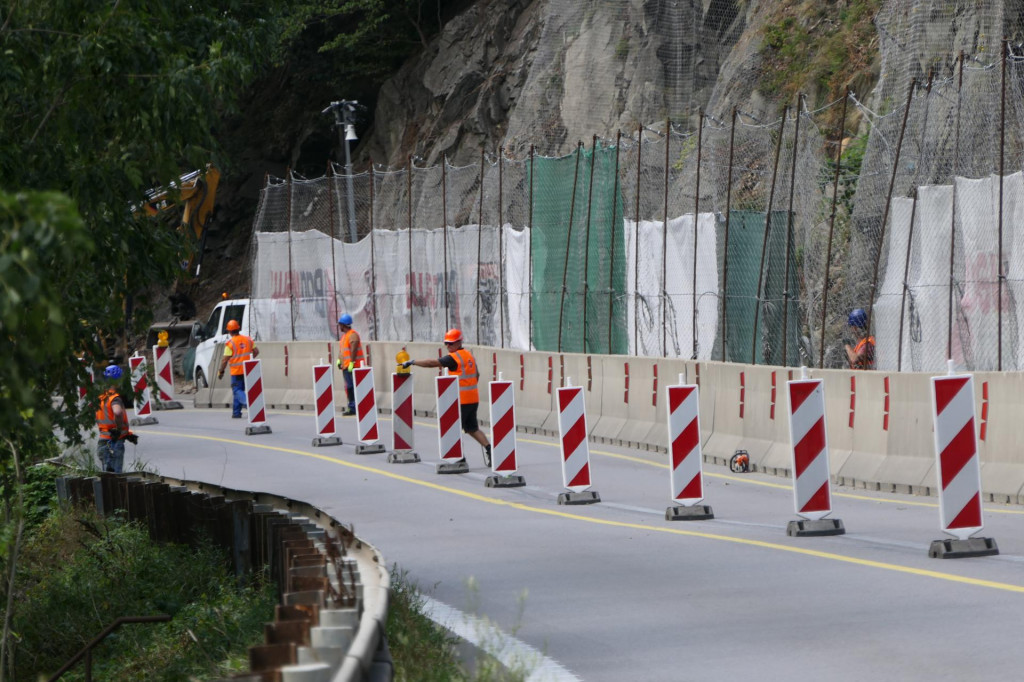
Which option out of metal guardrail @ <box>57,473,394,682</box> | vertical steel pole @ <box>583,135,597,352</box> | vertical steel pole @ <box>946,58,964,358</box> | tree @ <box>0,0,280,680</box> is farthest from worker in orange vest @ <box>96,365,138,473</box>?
vertical steel pole @ <box>583,135,597,352</box>

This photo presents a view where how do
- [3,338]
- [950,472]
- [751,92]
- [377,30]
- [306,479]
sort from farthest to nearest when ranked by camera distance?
[377,30] < [751,92] < [306,479] < [950,472] < [3,338]

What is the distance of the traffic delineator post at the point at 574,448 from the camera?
15773mm

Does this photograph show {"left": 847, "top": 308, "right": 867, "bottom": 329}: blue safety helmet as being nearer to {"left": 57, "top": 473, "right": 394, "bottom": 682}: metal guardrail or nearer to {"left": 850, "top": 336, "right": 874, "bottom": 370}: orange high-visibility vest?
{"left": 850, "top": 336, "right": 874, "bottom": 370}: orange high-visibility vest

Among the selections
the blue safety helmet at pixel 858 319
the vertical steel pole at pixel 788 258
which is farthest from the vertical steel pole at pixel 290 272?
the blue safety helmet at pixel 858 319

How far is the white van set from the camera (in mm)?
34616

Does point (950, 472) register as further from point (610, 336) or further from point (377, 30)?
point (377, 30)

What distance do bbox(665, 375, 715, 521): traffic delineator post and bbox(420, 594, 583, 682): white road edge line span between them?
14.3ft

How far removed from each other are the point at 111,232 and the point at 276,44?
2.19 meters

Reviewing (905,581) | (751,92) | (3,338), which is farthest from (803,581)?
(751,92)

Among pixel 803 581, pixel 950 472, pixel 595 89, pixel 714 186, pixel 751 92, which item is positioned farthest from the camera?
pixel 595 89

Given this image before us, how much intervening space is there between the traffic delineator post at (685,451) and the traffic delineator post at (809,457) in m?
1.53

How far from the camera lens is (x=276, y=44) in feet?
36.7

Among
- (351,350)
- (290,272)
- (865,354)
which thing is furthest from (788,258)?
(290,272)

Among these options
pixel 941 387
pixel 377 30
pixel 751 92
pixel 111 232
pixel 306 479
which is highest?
pixel 377 30
